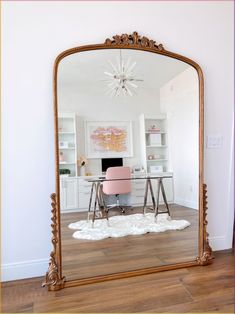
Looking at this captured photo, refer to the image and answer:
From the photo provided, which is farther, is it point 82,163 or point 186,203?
point 186,203

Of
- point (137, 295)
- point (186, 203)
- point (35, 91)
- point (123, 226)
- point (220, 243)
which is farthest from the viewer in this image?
point (220, 243)

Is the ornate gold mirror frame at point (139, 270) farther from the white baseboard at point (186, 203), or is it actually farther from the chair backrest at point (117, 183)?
the chair backrest at point (117, 183)

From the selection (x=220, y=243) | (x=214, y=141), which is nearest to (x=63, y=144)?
(x=214, y=141)

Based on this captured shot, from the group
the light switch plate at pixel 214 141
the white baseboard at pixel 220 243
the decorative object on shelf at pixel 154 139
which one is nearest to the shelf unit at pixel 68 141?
the decorative object on shelf at pixel 154 139

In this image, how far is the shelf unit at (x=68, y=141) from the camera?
1893 mm

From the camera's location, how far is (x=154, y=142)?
214 cm

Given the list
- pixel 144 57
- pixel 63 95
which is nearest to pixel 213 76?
pixel 144 57

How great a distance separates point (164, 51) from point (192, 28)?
38 centimetres

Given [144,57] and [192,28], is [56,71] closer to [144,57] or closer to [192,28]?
[144,57]

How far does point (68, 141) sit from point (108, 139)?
32 cm

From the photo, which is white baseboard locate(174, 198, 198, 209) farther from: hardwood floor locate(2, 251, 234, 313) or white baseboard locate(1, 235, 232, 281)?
white baseboard locate(1, 235, 232, 281)

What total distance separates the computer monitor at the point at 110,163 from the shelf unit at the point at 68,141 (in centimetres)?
22

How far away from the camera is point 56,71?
1846 mm

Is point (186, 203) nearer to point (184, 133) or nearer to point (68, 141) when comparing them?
point (184, 133)
